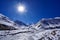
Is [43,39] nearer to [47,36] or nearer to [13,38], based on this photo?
[47,36]

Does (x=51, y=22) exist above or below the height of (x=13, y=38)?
above

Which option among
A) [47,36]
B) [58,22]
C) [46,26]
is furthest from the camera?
[58,22]

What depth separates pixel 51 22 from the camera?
1611 cm

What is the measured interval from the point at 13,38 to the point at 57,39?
478 centimetres

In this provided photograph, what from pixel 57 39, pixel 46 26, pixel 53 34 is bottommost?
pixel 57 39

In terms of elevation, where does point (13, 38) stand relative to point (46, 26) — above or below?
below

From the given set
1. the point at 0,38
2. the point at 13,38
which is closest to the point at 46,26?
the point at 13,38

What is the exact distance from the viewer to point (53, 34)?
11031 mm

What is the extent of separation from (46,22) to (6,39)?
8.20 meters

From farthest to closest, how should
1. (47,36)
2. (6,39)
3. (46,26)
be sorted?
(46,26)
(47,36)
(6,39)

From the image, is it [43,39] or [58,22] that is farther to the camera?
[58,22]

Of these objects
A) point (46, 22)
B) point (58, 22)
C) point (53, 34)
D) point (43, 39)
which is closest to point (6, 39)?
point (43, 39)

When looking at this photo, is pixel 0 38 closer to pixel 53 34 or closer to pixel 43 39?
pixel 43 39

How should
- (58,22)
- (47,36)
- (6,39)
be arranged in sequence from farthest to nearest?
1. (58,22)
2. (47,36)
3. (6,39)
